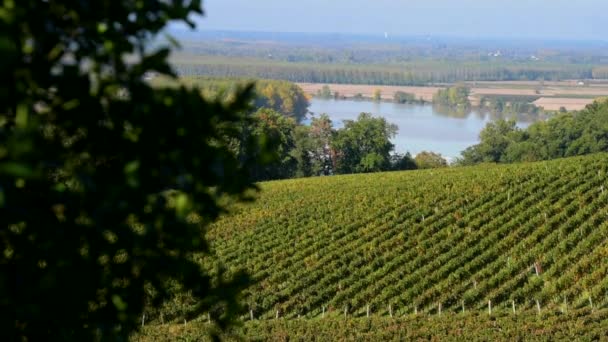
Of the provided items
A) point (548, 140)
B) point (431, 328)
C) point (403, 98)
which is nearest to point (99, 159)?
point (431, 328)

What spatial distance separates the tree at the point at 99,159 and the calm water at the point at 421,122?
74.8 metres

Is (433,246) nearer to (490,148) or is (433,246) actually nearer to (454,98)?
(490,148)

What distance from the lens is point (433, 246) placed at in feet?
79.5

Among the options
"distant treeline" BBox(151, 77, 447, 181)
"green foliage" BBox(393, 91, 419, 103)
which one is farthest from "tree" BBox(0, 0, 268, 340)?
"green foliage" BBox(393, 91, 419, 103)

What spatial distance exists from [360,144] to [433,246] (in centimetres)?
3642

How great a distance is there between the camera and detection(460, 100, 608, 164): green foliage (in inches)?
2370

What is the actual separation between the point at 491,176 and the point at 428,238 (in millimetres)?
8392

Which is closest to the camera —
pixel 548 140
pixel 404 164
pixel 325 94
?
pixel 404 164

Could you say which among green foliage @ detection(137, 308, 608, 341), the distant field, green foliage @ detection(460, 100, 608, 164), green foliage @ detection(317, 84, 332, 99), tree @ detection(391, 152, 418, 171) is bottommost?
the distant field

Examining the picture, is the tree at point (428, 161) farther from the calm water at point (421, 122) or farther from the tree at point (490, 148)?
the calm water at point (421, 122)

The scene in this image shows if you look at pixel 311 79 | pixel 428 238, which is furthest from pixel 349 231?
pixel 311 79

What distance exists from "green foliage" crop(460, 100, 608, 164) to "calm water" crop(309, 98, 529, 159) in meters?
10.4

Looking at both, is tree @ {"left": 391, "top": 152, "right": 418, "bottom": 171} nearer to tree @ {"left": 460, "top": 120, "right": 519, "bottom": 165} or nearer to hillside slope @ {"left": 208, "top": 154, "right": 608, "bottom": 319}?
tree @ {"left": 460, "top": 120, "right": 519, "bottom": 165}

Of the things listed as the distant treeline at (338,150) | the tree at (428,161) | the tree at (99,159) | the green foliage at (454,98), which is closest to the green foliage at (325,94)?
the green foliage at (454,98)
